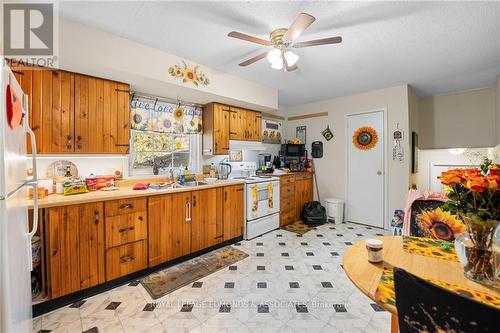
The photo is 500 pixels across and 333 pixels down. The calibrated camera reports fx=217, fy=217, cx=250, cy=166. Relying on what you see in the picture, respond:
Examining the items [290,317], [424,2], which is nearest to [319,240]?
Result: [290,317]

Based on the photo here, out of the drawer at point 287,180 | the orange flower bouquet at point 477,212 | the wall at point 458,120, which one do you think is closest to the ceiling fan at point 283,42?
the orange flower bouquet at point 477,212

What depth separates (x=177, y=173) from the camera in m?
3.35

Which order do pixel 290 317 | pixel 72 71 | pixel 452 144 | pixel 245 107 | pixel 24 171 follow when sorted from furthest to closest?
pixel 452 144
pixel 245 107
pixel 72 71
pixel 290 317
pixel 24 171

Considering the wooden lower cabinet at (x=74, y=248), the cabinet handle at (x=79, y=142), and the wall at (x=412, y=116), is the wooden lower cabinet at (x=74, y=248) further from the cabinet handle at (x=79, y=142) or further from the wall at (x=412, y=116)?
the wall at (x=412, y=116)

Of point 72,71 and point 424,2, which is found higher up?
point 424,2

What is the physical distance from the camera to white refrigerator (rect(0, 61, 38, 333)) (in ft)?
3.08

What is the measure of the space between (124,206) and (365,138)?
13.1 feet

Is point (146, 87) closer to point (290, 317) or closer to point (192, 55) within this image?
point (192, 55)

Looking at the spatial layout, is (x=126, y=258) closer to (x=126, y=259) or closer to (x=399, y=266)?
(x=126, y=259)

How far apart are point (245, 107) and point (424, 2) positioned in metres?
2.55

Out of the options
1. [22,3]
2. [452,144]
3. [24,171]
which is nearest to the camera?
[24,171]

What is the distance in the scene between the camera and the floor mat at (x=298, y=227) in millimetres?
3773

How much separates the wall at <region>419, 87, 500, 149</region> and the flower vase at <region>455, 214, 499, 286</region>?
13.1ft

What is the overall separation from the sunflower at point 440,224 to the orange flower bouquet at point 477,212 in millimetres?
646
